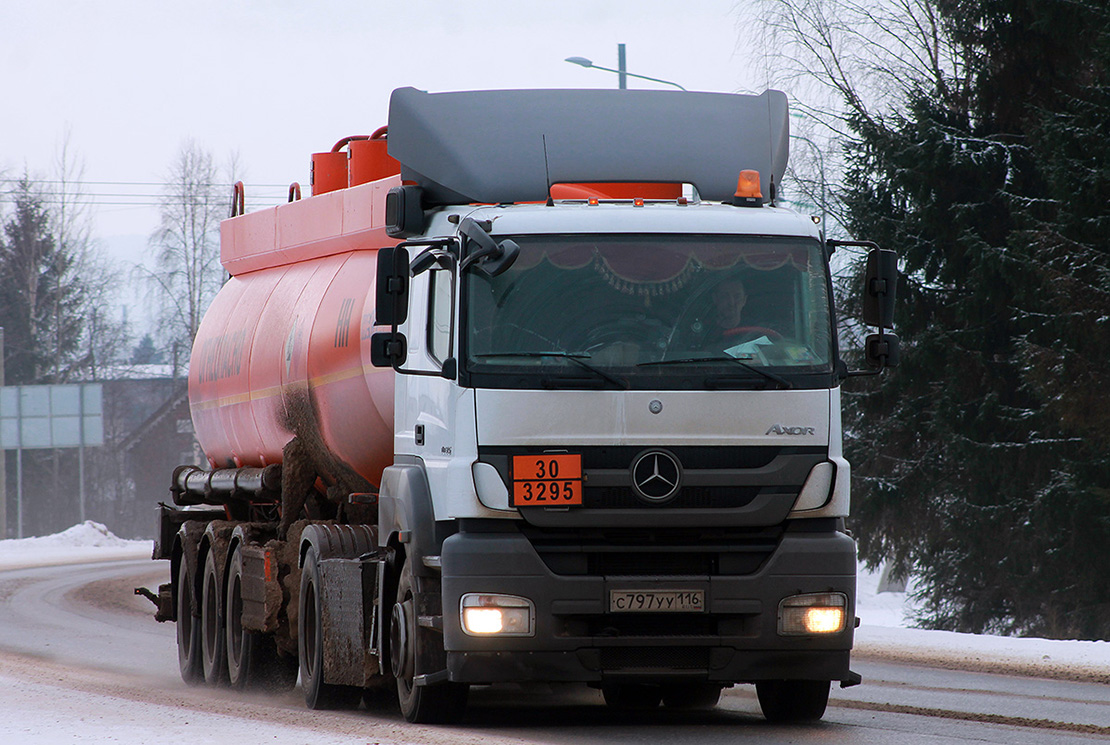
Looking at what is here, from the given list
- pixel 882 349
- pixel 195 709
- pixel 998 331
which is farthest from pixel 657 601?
pixel 998 331

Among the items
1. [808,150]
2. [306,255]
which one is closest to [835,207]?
[808,150]

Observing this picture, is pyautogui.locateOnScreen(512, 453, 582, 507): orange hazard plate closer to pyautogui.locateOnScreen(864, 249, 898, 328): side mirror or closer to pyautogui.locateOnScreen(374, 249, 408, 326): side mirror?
pyautogui.locateOnScreen(374, 249, 408, 326): side mirror

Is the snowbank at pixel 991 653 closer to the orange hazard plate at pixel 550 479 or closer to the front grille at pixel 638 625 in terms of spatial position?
the front grille at pixel 638 625

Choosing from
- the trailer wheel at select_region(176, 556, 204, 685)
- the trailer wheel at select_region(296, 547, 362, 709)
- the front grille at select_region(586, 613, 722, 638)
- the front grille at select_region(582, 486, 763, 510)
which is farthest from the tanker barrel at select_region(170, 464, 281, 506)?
the front grille at select_region(582, 486, 763, 510)

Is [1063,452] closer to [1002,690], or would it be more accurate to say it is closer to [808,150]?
[808,150]

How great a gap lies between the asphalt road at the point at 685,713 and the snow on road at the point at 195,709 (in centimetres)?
18

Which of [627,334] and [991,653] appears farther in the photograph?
[991,653]

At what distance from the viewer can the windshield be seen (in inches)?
337

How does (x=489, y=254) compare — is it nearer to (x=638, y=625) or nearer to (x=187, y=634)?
→ (x=638, y=625)

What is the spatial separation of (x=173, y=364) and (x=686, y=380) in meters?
68.1

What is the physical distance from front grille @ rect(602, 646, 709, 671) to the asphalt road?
0.36 meters

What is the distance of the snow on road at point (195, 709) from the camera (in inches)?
331

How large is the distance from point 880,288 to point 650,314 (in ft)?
4.34

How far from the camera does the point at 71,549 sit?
4203 centimetres
